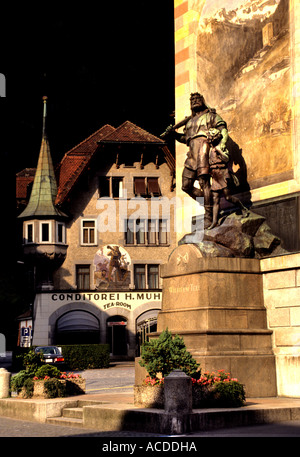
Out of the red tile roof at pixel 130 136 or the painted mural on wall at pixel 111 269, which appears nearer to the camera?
the painted mural on wall at pixel 111 269

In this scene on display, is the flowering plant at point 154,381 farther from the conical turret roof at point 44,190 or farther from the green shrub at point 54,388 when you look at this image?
the conical turret roof at point 44,190

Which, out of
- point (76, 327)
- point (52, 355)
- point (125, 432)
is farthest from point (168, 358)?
point (76, 327)

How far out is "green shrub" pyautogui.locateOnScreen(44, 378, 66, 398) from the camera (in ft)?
58.4

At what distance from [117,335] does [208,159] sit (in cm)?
3852

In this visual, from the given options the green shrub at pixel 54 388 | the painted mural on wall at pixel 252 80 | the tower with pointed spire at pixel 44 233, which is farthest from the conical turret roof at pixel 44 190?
the green shrub at pixel 54 388

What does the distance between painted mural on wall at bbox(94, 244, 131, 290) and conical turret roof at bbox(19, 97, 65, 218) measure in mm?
4154

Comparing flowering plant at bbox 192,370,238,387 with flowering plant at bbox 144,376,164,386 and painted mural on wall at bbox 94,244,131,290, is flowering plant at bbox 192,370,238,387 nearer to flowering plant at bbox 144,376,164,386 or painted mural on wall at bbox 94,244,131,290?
flowering plant at bbox 144,376,164,386

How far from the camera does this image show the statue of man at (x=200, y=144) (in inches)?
751

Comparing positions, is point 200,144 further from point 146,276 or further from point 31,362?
point 146,276

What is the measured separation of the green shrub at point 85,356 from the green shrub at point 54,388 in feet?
96.6

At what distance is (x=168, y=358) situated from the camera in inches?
585
